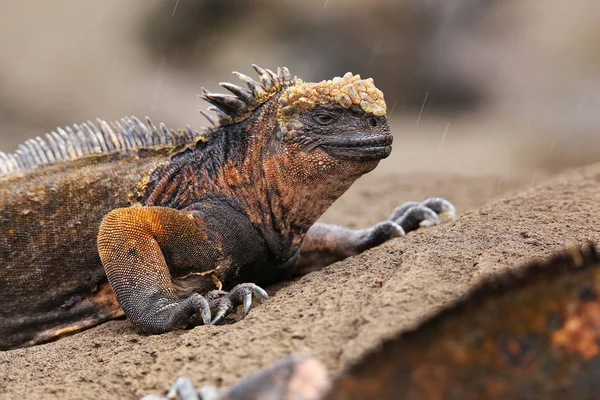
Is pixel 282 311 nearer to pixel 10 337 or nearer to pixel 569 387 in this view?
pixel 569 387

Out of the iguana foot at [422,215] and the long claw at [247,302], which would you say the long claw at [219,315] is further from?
the iguana foot at [422,215]

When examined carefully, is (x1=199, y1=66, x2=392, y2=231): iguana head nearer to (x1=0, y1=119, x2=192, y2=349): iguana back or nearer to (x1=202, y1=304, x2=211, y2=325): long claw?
(x1=0, y1=119, x2=192, y2=349): iguana back

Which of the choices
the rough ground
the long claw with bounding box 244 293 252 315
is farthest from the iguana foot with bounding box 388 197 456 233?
the long claw with bounding box 244 293 252 315

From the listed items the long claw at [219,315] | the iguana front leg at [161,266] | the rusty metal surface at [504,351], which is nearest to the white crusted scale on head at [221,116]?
the iguana front leg at [161,266]

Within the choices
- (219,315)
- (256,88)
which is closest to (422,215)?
(256,88)

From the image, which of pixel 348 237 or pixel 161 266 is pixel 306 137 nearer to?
pixel 161 266
